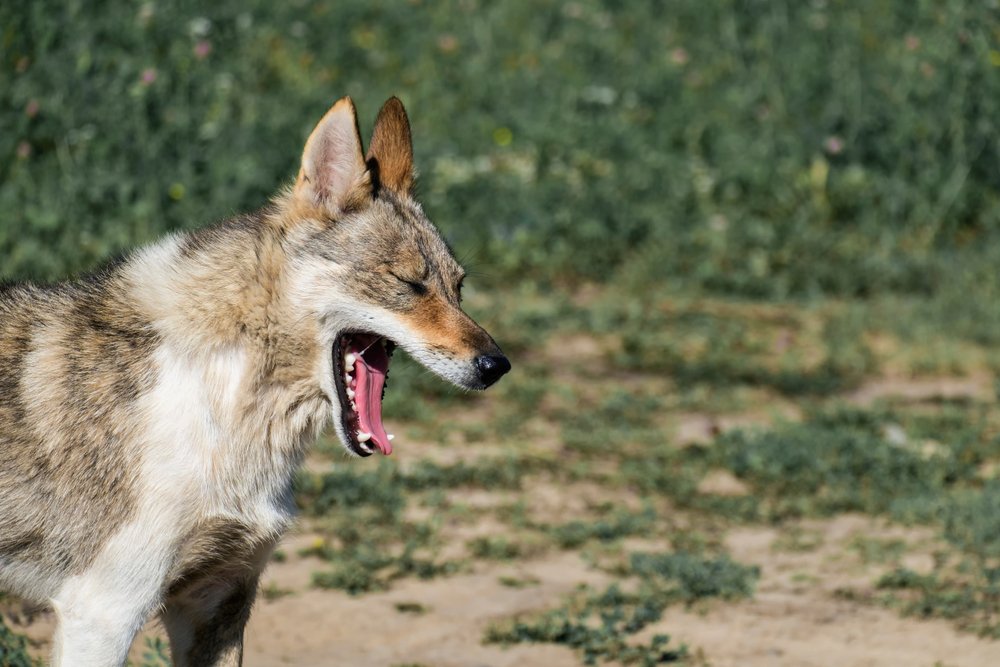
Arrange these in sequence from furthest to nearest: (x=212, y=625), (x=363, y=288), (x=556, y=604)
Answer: (x=556, y=604), (x=212, y=625), (x=363, y=288)

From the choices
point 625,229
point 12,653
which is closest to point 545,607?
point 12,653

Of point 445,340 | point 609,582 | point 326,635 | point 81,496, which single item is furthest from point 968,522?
point 81,496

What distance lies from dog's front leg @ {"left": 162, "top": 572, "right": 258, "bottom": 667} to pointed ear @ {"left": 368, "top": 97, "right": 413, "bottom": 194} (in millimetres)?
1129

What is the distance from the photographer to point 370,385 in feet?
12.5

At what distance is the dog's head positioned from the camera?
3730 millimetres

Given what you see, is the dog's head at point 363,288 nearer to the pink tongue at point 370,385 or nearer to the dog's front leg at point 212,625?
the pink tongue at point 370,385

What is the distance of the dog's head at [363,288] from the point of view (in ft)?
12.2

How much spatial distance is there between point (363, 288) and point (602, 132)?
6780mm

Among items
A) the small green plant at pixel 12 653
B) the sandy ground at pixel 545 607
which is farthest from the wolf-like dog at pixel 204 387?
the sandy ground at pixel 545 607

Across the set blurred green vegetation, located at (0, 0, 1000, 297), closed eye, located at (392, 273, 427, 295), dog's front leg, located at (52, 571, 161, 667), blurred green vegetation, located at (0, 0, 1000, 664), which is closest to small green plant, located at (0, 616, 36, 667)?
blurred green vegetation, located at (0, 0, 1000, 664)

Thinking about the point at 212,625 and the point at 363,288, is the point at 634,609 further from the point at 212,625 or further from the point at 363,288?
the point at 363,288

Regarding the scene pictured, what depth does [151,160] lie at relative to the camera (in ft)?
24.2

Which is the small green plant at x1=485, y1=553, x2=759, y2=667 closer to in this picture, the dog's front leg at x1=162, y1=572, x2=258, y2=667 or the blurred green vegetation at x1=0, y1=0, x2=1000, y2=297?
the dog's front leg at x1=162, y1=572, x2=258, y2=667

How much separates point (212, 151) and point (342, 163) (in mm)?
4494
